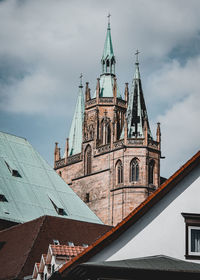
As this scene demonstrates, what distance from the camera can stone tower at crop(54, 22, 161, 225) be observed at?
5994cm

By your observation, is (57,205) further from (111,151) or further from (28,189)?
(111,151)

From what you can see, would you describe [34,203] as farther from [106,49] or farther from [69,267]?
[106,49]

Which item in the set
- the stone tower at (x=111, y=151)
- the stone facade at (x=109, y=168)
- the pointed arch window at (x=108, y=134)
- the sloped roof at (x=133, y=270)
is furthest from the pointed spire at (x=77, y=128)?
the sloped roof at (x=133, y=270)

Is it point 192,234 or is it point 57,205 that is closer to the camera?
point 192,234

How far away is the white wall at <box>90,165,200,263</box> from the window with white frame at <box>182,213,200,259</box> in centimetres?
7

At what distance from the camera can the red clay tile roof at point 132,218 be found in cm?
1112

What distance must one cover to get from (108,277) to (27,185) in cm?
2560

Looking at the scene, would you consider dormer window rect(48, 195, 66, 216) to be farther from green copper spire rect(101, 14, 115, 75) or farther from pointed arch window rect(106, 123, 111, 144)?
green copper spire rect(101, 14, 115, 75)

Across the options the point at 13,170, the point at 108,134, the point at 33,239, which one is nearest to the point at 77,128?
the point at 108,134

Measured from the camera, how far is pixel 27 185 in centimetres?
3534

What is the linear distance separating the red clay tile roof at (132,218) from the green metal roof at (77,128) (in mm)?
55942

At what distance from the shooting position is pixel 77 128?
7119cm

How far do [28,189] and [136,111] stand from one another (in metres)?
30.7

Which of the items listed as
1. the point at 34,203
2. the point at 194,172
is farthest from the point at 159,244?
the point at 34,203
